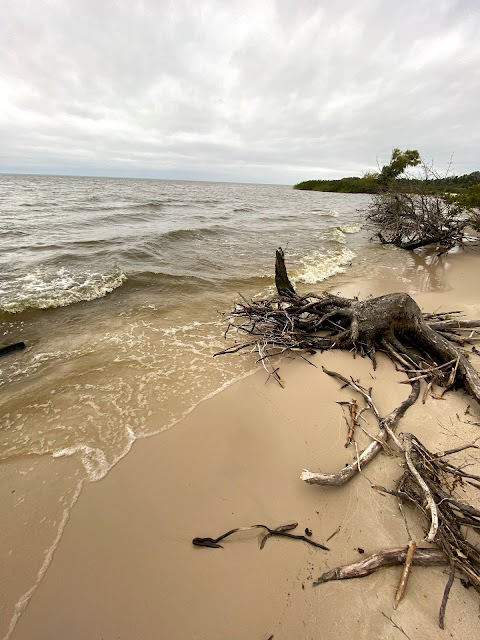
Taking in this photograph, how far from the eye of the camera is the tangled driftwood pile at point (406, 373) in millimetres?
2574

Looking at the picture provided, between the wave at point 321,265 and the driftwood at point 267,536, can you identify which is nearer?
the driftwood at point 267,536

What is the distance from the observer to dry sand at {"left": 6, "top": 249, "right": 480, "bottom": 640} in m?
2.36

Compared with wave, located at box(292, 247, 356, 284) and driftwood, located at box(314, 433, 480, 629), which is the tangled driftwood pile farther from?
wave, located at box(292, 247, 356, 284)

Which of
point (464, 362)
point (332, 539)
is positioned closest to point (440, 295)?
point (464, 362)

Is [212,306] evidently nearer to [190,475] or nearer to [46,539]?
[190,475]

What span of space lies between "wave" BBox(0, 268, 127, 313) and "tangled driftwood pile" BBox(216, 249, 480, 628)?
4.97 metres

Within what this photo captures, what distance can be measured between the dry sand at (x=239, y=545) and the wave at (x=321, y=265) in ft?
24.4

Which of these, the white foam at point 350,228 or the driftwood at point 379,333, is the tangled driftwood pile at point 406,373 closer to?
the driftwood at point 379,333

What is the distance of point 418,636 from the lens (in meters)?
2.23

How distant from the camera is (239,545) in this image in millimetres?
2840

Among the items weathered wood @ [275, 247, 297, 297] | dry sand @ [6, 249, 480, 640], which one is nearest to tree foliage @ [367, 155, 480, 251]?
weathered wood @ [275, 247, 297, 297]

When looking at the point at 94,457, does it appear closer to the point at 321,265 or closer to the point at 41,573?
the point at 41,573

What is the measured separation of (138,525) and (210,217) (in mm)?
24143

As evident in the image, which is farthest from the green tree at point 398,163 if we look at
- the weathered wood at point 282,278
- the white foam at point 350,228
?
the weathered wood at point 282,278
